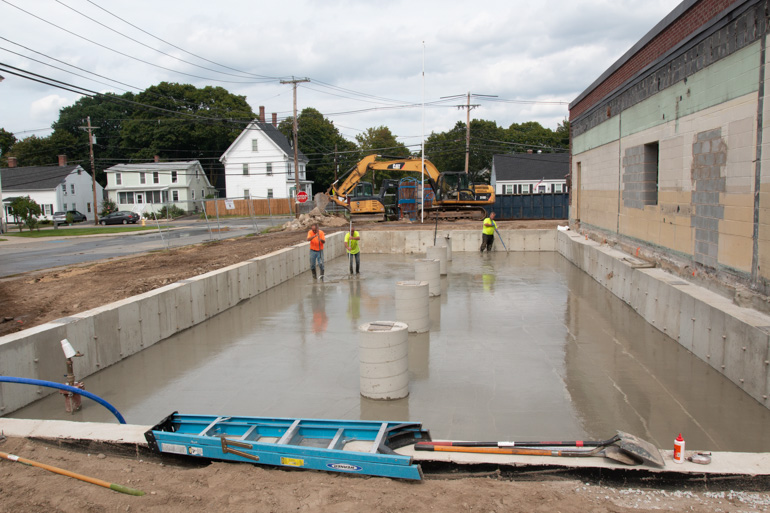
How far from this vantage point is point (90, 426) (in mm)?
6148

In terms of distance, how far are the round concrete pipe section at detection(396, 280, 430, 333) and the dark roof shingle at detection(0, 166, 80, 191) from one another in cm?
6252

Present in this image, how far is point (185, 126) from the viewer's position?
77.8 m

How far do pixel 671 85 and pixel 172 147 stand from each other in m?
75.7

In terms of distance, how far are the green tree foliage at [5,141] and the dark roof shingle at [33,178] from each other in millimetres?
27483

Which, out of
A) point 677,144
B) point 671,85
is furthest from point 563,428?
point 671,85

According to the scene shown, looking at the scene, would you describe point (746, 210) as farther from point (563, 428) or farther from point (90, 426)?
point (90, 426)

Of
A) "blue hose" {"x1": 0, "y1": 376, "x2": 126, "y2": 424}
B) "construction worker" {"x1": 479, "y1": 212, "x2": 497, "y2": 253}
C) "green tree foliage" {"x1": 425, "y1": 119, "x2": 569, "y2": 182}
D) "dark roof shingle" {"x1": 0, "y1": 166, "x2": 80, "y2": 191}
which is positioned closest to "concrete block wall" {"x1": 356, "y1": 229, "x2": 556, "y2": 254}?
"construction worker" {"x1": 479, "y1": 212, "x2": 497, "y2": 253}

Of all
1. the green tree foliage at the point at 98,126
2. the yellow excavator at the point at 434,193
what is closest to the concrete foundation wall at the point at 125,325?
the yellow excavator at the point at 434,193

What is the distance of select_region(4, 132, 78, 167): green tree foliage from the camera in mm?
83625

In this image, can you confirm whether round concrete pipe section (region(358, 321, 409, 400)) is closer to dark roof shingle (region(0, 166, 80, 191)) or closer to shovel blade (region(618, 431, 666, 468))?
shovel blade (region(618, 431, 666, 468))

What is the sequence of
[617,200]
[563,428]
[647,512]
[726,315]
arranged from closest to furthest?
[647,512]
[563,428]
[726,315]
[617,200]

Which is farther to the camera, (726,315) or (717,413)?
(726,315)

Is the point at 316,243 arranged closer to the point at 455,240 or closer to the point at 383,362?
the point at 383,362

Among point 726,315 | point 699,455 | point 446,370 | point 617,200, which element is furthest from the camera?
point 617,200
